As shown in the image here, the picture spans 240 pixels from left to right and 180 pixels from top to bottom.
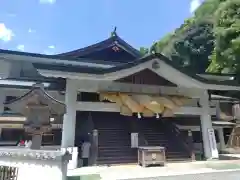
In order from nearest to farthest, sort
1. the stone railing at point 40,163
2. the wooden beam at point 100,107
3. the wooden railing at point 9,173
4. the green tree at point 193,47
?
1. the stone railing at point 40,163
2. the wooden railing at point 9,173
3. the wooden beam at point 100,107
4. the green tree at point 193,47

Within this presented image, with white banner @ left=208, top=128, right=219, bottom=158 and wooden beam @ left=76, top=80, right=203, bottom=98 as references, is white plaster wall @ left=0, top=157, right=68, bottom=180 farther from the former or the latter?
white banner @ left=208, top=128, right=219, bottom=158

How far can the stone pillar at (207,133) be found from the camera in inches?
540

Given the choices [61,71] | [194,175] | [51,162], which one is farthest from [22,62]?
[194,175]

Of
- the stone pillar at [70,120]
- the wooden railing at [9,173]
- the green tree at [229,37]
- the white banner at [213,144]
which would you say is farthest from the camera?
the green tree at [229,37]

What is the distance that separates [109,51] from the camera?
2000 cm

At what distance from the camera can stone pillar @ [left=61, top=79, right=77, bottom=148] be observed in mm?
11505

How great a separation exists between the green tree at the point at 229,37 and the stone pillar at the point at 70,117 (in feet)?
47.7

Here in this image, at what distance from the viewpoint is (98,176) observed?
28.0ft

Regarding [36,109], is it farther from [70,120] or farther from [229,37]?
[229,37]

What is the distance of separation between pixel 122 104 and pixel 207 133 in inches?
236

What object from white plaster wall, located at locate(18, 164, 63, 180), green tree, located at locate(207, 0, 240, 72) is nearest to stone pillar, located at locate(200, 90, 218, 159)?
green tree, located at locate(207, 0, 240, 72)

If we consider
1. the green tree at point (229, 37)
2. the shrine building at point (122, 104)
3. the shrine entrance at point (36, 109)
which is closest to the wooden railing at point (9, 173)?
the shrine entrance at point (36, 109)

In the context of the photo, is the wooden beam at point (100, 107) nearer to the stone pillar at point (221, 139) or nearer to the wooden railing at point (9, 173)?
the wooden railing at point (9, 173)

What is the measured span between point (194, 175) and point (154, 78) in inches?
277
